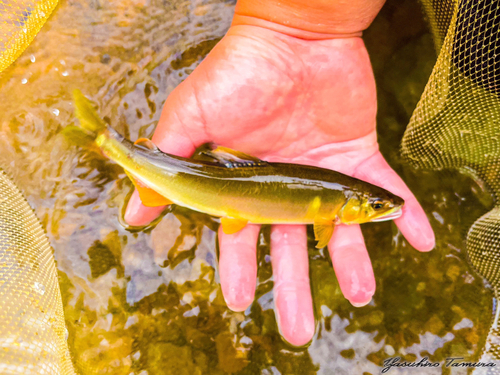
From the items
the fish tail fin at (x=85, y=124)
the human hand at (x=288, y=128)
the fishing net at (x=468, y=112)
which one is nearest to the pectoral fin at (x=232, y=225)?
the human hand at (x=288, y=128)

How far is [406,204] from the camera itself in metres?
3.34

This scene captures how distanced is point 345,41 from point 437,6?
3.57 ft

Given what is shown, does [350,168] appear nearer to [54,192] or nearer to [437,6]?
[437,6]

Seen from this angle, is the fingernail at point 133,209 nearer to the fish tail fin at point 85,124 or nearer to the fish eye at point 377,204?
the fish tail fin at point 85,124

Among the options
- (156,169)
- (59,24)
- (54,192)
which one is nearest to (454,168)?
(156,169)

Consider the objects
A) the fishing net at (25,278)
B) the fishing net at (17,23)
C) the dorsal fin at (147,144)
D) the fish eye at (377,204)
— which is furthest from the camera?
the fishing net at (17,23)

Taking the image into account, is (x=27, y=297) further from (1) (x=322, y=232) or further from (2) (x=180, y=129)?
(1) (x=322, y=232)

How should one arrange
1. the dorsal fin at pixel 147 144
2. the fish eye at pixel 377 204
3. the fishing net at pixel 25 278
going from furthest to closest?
the fish eye at pixel 377 204 → the fishing net at pixel 25 278 → the dorsal fin at pixel 147 144

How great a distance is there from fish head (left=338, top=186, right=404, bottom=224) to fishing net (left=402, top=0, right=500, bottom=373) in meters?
0.89

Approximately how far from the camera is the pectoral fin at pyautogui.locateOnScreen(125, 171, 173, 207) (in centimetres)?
309

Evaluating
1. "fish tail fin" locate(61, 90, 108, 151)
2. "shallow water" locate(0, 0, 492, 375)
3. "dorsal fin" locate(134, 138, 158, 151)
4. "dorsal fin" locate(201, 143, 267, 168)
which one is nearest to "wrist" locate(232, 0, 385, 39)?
"shallow water" locate(0, 0, 492, 375)

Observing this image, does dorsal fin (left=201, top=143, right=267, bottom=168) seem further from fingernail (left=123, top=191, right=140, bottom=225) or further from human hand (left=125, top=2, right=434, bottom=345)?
fingernail (left=123, top=191, right=140, bottom=225)

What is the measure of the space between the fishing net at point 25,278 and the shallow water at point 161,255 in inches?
6.7

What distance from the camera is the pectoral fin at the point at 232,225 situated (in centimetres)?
312
